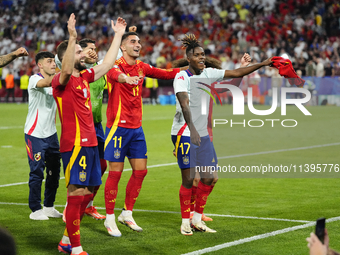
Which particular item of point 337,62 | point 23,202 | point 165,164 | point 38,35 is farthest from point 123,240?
point 38,35

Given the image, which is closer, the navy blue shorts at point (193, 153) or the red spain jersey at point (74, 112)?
the red spain jersey at point (74, 112)

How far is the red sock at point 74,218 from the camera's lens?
5289mm

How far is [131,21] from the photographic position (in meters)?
36.2

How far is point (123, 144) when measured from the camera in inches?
262

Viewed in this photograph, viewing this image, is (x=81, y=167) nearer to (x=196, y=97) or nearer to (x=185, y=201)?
(x=185, y=201)

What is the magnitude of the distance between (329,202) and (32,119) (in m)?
4.34

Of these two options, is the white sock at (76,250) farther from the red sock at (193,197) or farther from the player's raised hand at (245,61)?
the player's raised hand at (245,61)

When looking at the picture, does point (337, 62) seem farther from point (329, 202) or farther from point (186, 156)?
point (186, 156)

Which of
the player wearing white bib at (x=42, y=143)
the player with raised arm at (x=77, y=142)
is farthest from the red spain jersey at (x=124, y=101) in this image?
the player with raised arm at (x=77, y=142)

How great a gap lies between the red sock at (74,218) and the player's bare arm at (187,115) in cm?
153

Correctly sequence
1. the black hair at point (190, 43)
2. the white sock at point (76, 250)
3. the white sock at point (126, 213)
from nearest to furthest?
the white sock at point (76, 250) < the black hair at point (190, 43) < the white sock at point (126, 213)

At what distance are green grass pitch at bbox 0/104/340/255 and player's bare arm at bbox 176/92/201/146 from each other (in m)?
1.10

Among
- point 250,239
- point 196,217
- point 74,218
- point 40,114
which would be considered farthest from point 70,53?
point 250,239

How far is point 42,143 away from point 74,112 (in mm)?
1840
